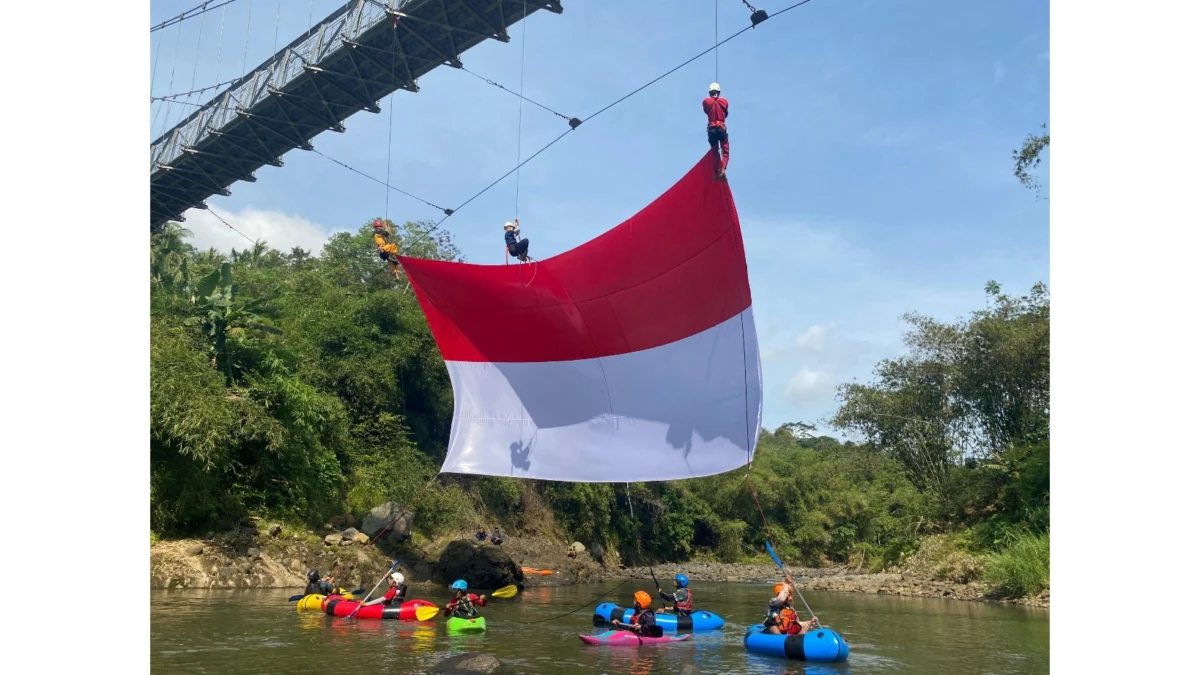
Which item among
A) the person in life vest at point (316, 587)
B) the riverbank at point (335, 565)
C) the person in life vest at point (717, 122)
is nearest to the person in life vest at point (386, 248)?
the person in life vest at point (717, 122)

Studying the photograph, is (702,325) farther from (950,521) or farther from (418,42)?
(950,521)

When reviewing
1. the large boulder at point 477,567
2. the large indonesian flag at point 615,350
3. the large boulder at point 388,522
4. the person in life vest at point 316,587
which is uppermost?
the large indonesian flag at point 615,350

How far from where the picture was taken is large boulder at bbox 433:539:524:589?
28.9 meters

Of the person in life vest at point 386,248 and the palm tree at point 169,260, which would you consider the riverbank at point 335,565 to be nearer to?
the palm tree at point 169,260

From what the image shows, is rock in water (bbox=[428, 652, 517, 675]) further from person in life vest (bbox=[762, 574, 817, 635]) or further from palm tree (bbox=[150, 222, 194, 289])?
palm tree (bbox=[150, 222, 194, 289])

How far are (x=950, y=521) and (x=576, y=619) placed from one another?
20700mm

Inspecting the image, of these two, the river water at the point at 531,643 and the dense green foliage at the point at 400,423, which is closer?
the river water at the point at 531,643

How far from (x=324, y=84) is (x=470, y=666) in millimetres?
24673

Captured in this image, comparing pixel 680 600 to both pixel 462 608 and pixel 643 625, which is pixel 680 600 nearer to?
pixel 643 625

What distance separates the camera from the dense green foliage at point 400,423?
→ 87.0ft

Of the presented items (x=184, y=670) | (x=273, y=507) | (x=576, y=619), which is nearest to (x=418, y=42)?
(x=273, y=507)

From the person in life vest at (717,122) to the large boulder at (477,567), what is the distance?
2034 cm

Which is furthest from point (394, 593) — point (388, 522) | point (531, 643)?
point (388, 522)

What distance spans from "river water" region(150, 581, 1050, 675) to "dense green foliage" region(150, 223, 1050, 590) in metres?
3.92
